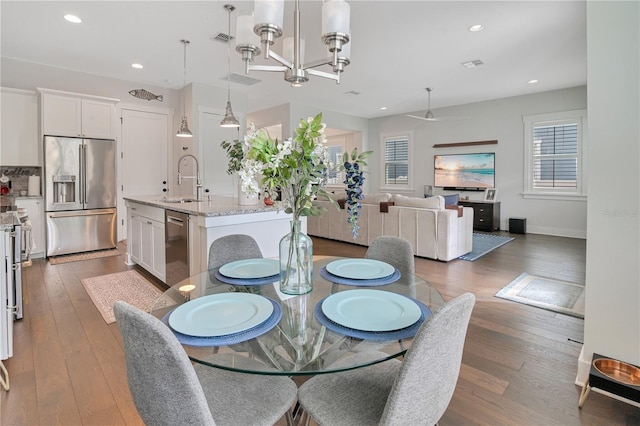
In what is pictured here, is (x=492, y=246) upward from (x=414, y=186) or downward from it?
downward

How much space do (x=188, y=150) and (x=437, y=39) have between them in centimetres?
429

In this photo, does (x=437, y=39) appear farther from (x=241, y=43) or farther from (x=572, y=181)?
→ (x=572, y=181)

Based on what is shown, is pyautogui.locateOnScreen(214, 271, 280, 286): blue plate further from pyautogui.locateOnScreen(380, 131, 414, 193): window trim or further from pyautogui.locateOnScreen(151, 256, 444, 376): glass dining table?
pyautogui.locateOnScreen(380, 131, 414, 193): window trim

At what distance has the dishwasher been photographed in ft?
9.90

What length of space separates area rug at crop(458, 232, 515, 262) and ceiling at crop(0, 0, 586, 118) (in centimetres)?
281

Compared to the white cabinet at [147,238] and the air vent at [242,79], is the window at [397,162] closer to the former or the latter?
A: the air vent at [242,79]

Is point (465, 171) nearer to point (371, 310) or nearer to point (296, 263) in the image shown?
point (296, 263)

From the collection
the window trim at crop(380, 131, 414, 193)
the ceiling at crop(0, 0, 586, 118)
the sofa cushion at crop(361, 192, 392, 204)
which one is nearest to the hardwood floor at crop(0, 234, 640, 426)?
the sofa cushion at crop(361, 192, 392, 204)

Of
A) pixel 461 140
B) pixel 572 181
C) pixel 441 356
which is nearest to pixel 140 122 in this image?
pixel 441 356

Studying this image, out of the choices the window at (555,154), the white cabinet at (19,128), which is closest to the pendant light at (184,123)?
the white cabinet at (19,128)

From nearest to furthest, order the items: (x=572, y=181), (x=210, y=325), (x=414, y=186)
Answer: (x=210, y=325)
(x=572, y=181)
(x=414, y=186)

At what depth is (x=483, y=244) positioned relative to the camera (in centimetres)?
566

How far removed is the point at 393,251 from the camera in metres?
1.94

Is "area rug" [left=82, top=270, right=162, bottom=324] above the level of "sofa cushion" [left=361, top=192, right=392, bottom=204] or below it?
below
